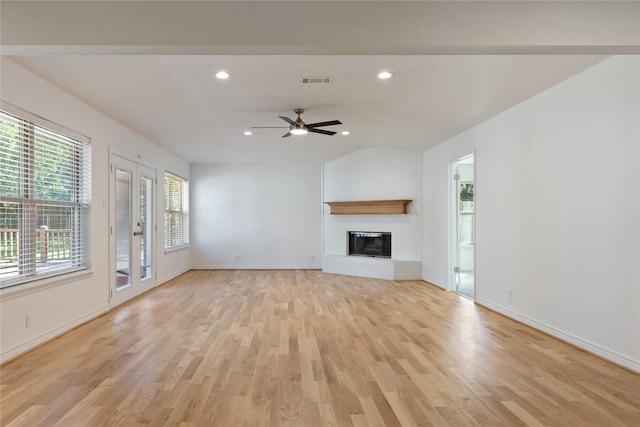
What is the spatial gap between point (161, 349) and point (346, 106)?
350 cm

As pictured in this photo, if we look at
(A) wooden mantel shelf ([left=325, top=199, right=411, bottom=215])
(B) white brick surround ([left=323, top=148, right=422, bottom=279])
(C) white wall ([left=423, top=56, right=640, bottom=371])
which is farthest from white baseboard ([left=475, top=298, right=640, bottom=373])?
(A) wooden mantel shelf ([left=325, top=199, right=411, bottom=215])

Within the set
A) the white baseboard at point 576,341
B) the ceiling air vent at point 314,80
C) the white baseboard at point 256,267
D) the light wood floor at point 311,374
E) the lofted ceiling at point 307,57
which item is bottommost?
the white baseboard at point 256,267

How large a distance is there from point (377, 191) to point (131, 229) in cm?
476

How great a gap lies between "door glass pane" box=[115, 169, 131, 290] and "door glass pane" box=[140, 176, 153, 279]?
49cm

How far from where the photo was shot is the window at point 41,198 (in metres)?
3.30

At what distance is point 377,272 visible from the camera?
775 centimetres

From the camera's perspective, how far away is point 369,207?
809 cm

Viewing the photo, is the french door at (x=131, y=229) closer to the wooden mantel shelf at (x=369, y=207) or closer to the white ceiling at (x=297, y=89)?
the white ceiling at (x=297, y=89)

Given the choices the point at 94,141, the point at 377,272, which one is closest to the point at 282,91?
the point at 94,141

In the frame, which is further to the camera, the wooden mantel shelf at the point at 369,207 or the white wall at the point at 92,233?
the wooden mantel shelf at the point at 369,207

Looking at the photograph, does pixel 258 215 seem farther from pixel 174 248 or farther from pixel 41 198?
pixel 41 198

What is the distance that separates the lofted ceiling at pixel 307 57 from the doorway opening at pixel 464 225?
0.84 m

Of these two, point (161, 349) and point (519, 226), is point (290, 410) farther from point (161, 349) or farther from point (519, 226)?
point (519, 226)

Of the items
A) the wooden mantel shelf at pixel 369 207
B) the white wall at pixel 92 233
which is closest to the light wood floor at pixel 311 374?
the white wall at pixel 92 233
